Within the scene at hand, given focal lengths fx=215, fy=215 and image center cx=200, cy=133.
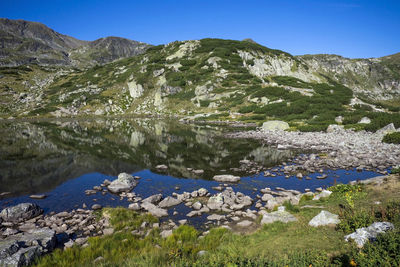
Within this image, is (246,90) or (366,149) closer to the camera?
(366,149)

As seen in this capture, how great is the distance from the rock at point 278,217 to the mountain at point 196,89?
43.7 metres

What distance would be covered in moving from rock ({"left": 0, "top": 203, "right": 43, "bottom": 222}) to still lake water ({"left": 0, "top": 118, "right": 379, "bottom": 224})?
1.00m

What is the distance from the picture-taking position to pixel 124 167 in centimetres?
2222

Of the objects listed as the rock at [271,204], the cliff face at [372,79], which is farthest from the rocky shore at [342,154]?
the cliff face at [372,79]

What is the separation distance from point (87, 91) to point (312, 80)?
11346 centimetres

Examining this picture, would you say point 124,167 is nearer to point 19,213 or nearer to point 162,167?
point 162,167

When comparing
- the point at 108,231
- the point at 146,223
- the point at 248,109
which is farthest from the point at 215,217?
the point at 248,109

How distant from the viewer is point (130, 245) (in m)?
8.80

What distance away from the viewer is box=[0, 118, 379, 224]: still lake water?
15.6 meters

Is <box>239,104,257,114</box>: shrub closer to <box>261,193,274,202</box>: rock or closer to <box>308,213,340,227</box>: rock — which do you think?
<box>261,193,274,202</box>: rock

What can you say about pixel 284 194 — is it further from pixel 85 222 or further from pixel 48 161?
pixel 48 161

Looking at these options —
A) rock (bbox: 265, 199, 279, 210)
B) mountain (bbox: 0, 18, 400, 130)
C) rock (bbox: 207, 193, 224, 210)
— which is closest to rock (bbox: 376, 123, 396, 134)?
mountain (bbox: 0, 18, 400, 130)

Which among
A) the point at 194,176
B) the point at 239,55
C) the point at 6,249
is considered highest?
the point at 239,55

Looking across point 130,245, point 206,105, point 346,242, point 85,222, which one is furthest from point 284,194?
point 206,105
